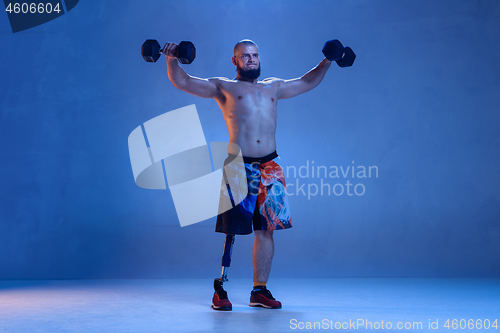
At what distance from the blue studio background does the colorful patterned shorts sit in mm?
1091

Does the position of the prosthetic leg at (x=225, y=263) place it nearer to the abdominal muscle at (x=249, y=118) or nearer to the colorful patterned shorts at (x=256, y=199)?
the colorful patterned shorts at (x=256, y=199)

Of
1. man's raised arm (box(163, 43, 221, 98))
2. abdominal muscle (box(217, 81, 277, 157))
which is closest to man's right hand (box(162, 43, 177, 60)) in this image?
man's raised arm (box(163, 43, 221, 98))

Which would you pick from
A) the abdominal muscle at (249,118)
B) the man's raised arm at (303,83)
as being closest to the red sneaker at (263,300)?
the abdominal muscle at (249,118)

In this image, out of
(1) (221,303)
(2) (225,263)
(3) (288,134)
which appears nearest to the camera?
(1) (221,303)

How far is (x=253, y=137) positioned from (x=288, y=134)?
44.1 inches

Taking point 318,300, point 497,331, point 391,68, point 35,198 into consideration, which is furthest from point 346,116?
point 35,198

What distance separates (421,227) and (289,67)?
153cm

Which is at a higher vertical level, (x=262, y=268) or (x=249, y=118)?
(x=249, y=118)

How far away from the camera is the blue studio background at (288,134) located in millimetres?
3596

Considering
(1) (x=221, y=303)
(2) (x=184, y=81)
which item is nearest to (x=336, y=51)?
(2) (x=184, y=81)

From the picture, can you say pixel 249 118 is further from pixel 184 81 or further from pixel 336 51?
pixel 336 51

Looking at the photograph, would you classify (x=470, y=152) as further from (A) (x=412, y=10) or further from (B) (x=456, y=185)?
(A) (x=412, y=10)

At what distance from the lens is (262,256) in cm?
257

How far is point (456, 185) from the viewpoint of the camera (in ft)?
12.0
